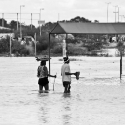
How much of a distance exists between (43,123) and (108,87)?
13.7m

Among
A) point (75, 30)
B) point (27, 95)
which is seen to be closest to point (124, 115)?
point (27, 95)

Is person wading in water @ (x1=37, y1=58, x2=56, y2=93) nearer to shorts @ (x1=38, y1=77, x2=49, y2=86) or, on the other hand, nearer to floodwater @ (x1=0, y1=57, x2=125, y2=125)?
shorts @ (x1=38, y1=77, x2=49, y2=86)

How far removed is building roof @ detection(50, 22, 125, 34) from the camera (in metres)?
39.2

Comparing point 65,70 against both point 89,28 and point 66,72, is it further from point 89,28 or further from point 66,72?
point 89,28

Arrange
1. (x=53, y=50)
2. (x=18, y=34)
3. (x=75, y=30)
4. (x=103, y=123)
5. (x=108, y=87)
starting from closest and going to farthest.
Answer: (x=103, y=123), (x=108, y=87), (x=75, y=30), (x=53, y=50), (x=18, y=34)

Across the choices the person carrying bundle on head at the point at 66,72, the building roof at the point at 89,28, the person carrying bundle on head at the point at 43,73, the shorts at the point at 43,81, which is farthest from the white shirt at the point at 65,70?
the building roof at the point at 89,28

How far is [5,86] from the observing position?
31.0 m

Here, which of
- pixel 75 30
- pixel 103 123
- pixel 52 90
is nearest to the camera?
pixel 103 123

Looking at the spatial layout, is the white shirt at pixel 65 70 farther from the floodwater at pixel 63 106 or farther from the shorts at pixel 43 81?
the shorts at pixel 43 81

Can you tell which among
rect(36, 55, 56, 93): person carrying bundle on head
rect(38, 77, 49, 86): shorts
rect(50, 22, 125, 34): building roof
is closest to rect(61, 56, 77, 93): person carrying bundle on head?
rect(36, 55, 56, 93): person carrying bundle on head

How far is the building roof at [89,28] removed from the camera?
1545 inches

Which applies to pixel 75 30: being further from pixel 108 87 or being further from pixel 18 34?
pixel 18 34

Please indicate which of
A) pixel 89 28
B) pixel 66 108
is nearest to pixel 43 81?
pixel 66 108

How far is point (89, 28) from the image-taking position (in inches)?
1558
